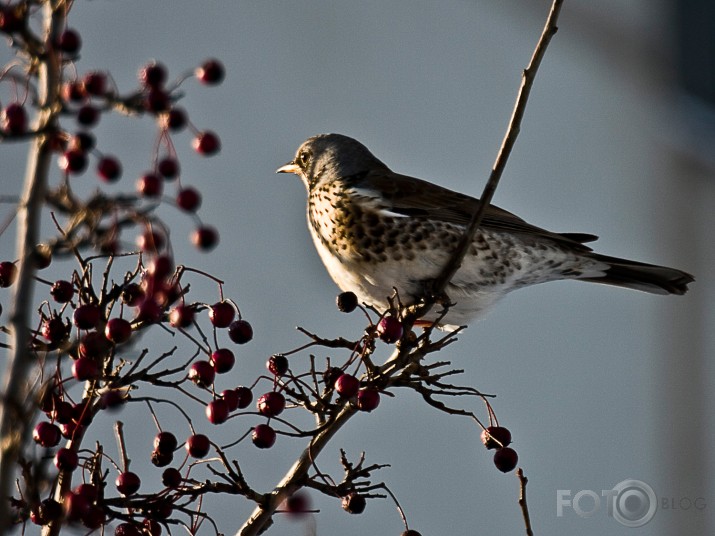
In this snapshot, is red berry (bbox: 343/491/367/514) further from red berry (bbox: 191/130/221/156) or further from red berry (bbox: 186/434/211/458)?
red berry (bbox: 191/130/221/156)

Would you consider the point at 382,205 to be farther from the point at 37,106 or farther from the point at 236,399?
the point at 37,106

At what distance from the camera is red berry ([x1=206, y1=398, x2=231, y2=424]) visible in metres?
1.40

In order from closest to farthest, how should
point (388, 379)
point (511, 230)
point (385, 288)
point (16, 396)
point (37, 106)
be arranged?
point (16, 396) < point (37, 106) < point (388, 379) < point (385, 288) < point (511, 230)

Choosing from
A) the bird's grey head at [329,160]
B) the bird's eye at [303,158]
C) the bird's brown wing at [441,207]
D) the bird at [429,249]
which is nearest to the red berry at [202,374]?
the bird at [429,249]

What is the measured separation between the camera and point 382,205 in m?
2.44

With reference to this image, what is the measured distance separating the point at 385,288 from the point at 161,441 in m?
0.99

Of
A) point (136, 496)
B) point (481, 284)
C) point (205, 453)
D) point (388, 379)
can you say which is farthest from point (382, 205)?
point (136, 496)

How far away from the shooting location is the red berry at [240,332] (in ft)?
4.97

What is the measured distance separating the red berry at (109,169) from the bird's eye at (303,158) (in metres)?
1.74

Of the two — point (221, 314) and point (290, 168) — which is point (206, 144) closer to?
point (221, 314)

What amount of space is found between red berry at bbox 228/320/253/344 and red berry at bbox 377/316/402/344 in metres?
0.25

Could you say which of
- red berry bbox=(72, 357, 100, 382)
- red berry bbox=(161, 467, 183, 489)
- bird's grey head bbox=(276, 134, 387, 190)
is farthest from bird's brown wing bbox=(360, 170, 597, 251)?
red berry bbox=(72, 357, 100, 382)

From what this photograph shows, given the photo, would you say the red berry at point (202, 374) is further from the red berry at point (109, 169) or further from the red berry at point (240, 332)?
the red berry at point (109, 169)

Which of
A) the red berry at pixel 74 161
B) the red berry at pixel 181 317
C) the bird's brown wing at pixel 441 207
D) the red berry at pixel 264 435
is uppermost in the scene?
the bird's brown wing at pixel 441 207
